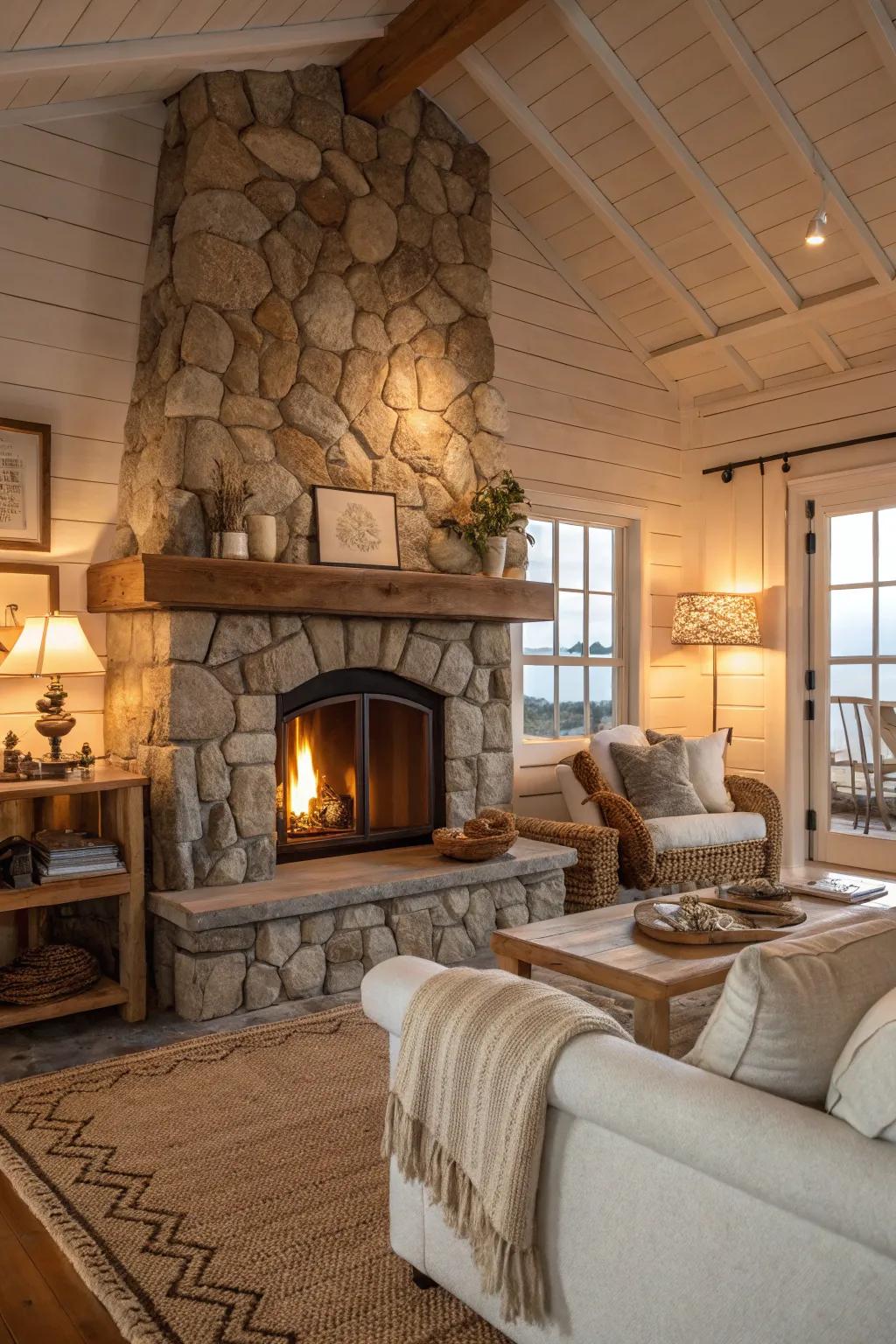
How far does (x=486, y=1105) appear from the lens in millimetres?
1712

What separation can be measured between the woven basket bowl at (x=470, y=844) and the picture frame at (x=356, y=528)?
1160mm

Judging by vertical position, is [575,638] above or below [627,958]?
above

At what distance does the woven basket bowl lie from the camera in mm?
4234

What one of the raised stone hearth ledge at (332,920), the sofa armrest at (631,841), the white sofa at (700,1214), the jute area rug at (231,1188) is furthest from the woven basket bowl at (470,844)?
the white sofa at (700,1214)

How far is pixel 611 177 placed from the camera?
5117 mm

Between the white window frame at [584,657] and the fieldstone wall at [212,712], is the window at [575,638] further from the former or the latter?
the fieldstone wall at [212,712]

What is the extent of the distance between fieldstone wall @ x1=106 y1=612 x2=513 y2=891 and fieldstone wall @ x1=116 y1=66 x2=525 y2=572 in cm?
32

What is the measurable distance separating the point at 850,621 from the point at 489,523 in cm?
232

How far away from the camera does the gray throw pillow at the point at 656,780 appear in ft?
16.8

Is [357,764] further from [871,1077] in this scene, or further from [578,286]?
[871,1077]

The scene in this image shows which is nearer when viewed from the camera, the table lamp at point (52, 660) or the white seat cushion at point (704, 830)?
the table lamp at point (52, 660)

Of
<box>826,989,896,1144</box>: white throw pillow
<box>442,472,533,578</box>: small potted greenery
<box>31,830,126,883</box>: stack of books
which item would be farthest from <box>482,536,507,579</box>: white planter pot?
<box>826,989,896,1144</box>: white throw pillow

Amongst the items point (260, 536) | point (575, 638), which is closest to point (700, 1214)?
point (260, 536)

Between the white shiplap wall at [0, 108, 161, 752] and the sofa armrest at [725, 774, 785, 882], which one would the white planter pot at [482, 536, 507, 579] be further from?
the sofa armrest at [725, 774, 785, 882]
